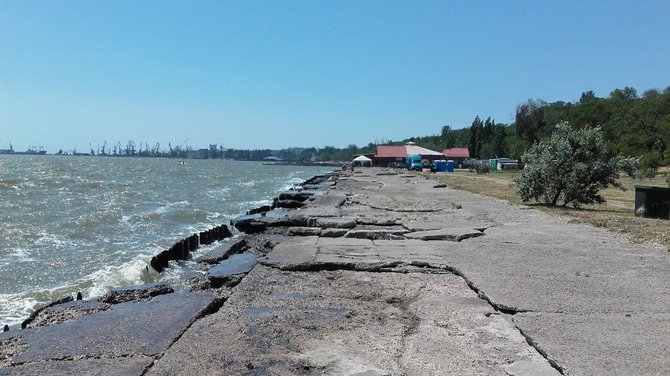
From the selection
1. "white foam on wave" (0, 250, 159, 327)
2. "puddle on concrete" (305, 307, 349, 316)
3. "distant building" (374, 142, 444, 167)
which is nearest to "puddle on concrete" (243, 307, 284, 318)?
"puddle on concrete" (305, 307, 349, 316)

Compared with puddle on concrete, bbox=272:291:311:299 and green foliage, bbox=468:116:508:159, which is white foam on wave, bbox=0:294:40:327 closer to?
puddle on concrete, bbox=272:291:311:299

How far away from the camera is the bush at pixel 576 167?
52.7 ft

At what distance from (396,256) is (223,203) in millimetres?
20015

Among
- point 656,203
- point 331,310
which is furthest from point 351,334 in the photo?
point 656,203

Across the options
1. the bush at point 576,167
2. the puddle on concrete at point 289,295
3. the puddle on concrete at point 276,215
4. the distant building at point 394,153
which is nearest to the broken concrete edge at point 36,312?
the puddle on concrete at point 289,295

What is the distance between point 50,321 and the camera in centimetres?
503

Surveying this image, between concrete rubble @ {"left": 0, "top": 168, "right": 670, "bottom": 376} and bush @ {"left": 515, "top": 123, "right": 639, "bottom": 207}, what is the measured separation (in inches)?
331

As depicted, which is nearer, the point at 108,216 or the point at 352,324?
the point at 352,324

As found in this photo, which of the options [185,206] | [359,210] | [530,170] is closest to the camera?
[359,210]

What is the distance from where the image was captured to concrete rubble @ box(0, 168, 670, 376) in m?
3.61

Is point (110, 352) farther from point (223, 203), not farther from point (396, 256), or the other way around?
point (223, 203)

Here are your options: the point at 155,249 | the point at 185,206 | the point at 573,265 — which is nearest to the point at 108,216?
the point at 185,206

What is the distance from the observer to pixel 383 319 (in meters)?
4.62

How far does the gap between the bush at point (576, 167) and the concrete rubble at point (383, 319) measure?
841 cm
